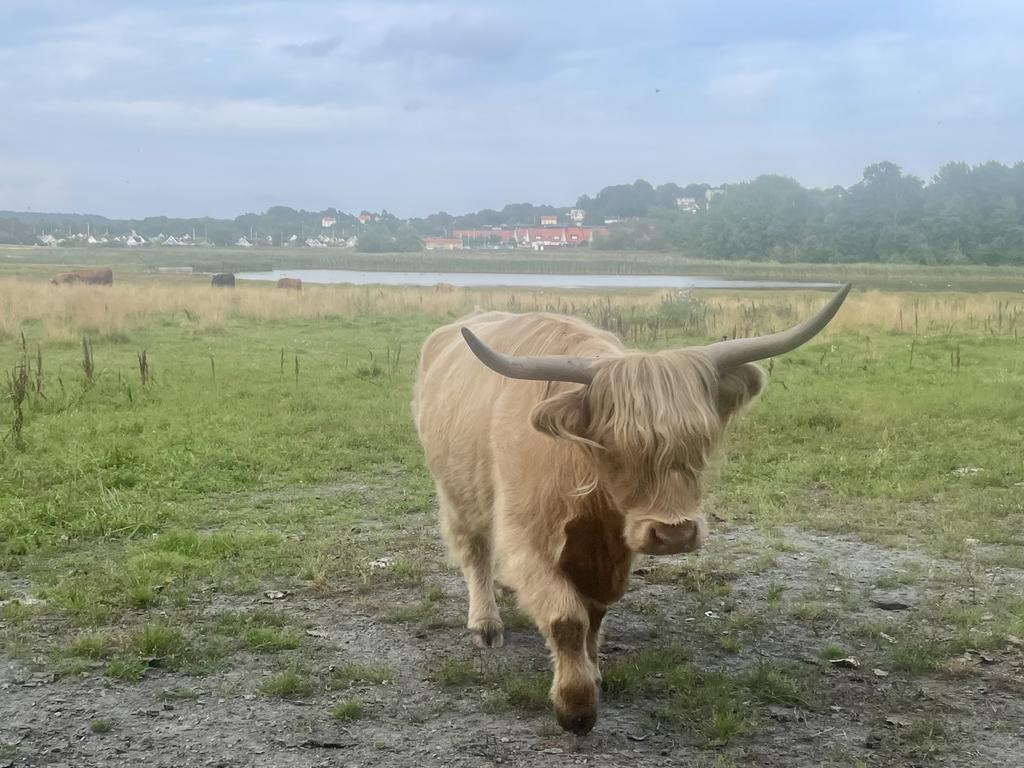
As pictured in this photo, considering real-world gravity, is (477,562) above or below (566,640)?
below

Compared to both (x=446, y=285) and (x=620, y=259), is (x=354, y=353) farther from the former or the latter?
(x=620, y=259)

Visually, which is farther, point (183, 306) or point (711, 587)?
point (183, 306)

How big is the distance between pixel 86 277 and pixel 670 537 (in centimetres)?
3586

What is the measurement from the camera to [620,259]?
5622 centimetres

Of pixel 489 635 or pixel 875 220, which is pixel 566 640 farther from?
pixel 875 220

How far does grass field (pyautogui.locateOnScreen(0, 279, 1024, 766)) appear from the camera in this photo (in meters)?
3.92

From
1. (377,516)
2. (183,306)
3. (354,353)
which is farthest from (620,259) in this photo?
(377,516)

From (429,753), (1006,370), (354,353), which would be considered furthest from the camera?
(354,353)

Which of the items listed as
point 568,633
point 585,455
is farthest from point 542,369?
point 568,633

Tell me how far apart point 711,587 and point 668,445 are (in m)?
2.51

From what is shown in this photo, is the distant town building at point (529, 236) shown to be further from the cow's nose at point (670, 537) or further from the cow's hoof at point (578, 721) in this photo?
the cow's nose at point (670, 537)

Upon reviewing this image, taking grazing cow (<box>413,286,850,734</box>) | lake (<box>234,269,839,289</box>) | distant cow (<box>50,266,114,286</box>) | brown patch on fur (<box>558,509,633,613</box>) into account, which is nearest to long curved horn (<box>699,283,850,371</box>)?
grazing cow (<box>413,286,850,734</box>)

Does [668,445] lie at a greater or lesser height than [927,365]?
greater

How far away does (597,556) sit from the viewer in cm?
395
